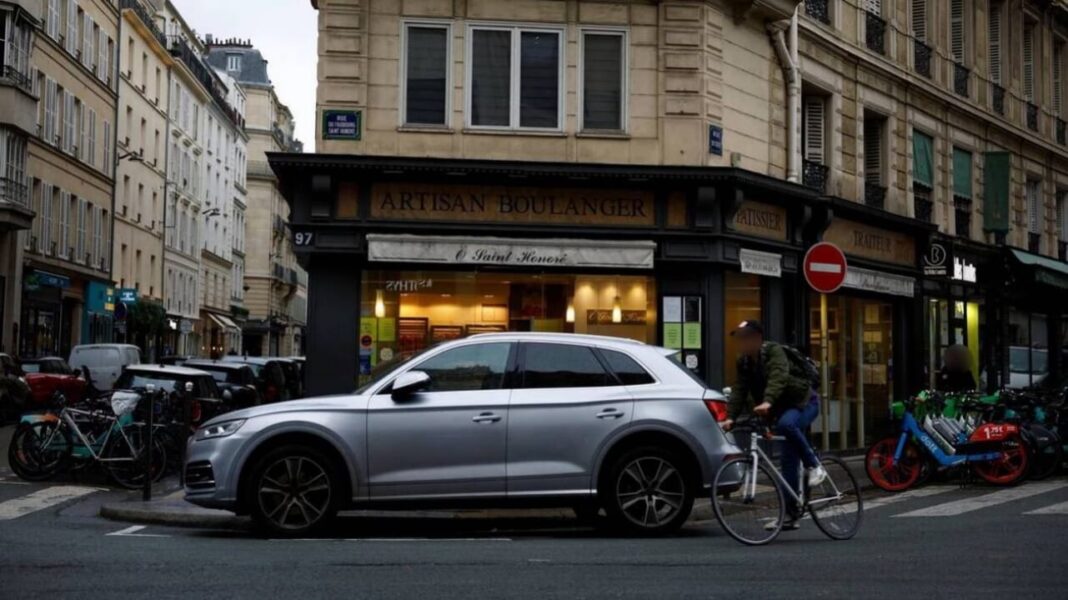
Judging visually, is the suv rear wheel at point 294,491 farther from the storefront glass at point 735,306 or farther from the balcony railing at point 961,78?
the balcony railing at point 961,78

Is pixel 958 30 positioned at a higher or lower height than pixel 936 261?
higher

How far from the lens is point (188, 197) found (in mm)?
69875

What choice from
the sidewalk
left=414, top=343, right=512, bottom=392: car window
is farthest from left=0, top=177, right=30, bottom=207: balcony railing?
left=414, top=343, right=512, bottom=392: car window

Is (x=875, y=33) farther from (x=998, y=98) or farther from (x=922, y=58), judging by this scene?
(x=998, y=98)

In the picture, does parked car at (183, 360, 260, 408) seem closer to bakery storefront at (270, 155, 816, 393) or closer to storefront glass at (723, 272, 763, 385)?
bakery storefront at (270, 155, 816, 393)

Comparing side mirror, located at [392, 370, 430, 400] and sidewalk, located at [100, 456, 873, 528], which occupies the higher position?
side mirror, located at [392, 370, 430, 400]

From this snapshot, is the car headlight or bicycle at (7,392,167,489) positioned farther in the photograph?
bicycle at (7,392,167,489)

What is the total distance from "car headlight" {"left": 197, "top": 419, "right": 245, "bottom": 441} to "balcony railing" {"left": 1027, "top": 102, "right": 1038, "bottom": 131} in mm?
25864

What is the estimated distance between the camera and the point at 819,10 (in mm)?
24062

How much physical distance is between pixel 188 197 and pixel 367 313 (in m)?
52.5

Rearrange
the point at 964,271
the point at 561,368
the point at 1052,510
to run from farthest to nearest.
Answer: the point at 964,271 → the point at 1052,510 → the point at 561,368

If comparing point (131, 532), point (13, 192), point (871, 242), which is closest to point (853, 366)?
point (871, 242)

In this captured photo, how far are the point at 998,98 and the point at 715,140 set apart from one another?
13507mm

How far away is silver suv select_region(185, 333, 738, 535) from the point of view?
11.3m
